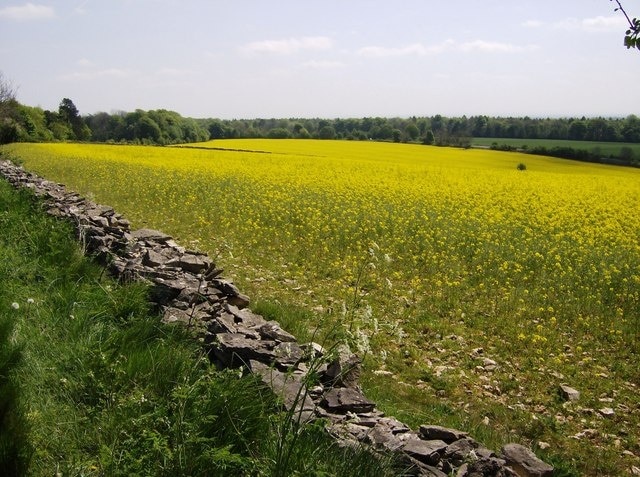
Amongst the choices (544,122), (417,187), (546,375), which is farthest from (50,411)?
(544,122)

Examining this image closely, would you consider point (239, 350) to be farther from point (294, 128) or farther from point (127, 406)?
point (294, 128)

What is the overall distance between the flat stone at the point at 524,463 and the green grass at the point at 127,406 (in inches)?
36.9

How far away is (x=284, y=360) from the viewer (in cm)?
420

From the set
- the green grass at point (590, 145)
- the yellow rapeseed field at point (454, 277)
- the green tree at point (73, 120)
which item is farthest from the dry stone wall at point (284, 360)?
the green tree at point (73, 120)

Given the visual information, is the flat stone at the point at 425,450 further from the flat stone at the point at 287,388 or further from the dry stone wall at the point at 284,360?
the flat stone at the point at 287,388

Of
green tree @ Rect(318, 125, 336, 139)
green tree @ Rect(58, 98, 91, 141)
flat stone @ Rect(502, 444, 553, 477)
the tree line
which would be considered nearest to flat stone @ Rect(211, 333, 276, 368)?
flat stone @ Rect(502, 444, 553, 477)

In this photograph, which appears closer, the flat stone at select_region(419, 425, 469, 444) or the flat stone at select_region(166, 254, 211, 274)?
the flat stone at select_region(419, 425, 469, 444)

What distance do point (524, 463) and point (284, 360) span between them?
1874 mm

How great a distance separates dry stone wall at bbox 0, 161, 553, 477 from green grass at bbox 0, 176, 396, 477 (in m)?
0.22

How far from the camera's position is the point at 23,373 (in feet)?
12.0

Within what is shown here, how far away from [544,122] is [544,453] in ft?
216

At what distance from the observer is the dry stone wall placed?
3.21 meters

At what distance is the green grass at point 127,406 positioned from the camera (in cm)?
280

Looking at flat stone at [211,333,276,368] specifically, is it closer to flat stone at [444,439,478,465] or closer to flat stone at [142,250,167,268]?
flat stone at [444,439,478,465]
